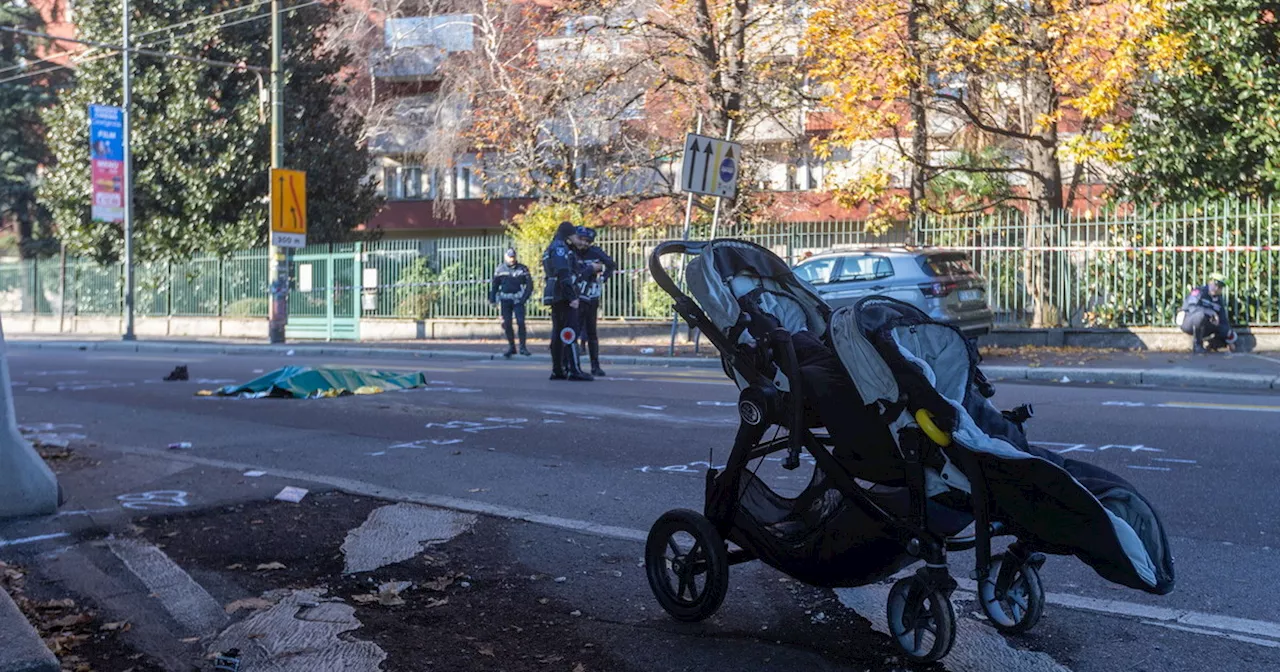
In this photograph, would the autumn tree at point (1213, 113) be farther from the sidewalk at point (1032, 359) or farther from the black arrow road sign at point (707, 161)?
the black arrow road sign at point (707, 161)

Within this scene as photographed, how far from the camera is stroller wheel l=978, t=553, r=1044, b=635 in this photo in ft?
13.8

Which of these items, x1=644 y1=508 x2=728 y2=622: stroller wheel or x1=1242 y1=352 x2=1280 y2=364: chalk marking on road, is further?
x1=1242 y1=352 x2=1280 y2=364: chalk marking on road

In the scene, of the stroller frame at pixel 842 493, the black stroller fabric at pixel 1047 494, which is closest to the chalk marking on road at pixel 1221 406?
the stroller frame at pixel 842 493

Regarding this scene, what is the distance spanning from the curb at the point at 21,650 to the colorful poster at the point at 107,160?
28709 millimetres

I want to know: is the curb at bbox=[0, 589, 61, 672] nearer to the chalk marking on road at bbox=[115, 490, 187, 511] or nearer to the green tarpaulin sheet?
the chalk marking on road at bbox=[115, 490, 187, 511]

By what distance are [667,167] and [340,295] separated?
11063 mm

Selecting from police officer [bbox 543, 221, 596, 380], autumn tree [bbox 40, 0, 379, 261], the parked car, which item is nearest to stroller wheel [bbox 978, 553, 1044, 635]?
police officer [bbox 543, 221, 596, 380]

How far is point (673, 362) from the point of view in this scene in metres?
20.2

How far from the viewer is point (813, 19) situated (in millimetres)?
20188

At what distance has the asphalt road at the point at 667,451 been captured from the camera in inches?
178

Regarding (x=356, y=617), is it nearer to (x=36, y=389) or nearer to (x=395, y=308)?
(x=36, y=389)

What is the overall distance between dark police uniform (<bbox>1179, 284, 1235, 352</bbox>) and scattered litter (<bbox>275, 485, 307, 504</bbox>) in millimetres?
14176

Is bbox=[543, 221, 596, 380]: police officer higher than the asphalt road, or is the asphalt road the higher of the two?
bbox=[543, 221, 596, 380]: police officer

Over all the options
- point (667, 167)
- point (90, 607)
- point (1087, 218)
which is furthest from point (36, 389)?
point (667, 167)
